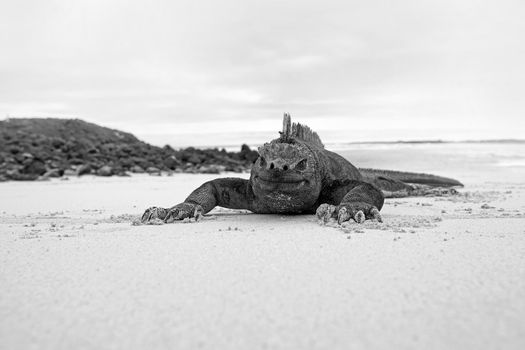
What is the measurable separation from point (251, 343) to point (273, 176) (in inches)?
128

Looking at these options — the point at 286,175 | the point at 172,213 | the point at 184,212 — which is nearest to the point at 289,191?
the point at 286,175

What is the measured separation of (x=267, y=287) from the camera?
261 centimetres

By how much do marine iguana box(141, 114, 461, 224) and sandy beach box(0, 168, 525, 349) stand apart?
0.62 metres

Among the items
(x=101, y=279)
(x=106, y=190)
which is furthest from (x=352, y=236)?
(x=106, y=190)

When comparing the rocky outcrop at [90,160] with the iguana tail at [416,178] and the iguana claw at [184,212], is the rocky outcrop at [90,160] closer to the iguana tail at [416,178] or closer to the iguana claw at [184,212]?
the iguana tail at [416,178]

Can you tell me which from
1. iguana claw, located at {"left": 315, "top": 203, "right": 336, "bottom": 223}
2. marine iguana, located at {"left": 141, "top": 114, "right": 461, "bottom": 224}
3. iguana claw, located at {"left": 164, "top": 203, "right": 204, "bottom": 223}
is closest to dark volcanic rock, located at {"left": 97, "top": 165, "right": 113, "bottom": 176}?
marine iguana, located at {"left": 141, "top": 114, "right": 461, "bottom": 224}

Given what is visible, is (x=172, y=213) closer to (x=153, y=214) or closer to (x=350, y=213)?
(x=153, y=214)

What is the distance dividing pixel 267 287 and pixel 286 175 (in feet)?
8.51

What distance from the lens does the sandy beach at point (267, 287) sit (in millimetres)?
1972

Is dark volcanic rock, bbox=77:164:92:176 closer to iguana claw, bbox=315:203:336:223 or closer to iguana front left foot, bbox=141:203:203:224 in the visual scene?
iguana front left foot, bbox=141:203:203:224

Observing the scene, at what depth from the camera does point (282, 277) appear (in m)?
2.79

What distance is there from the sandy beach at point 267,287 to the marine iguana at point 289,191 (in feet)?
2.03

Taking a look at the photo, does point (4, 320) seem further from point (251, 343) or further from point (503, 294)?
point (503, 294)

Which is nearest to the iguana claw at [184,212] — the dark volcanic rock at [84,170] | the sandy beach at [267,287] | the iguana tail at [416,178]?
the sandy beach at [267,287]
